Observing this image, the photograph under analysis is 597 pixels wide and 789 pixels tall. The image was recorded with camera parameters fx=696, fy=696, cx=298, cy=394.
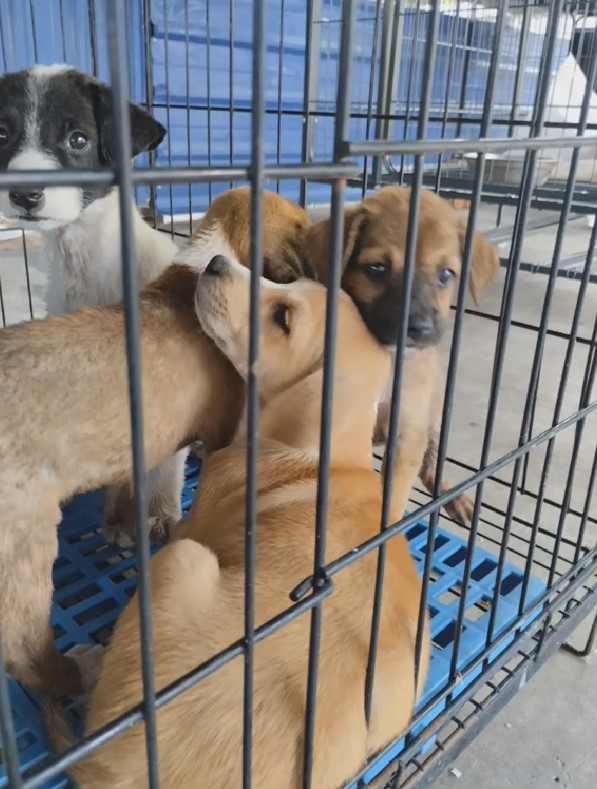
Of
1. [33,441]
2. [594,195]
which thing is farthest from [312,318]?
[594,195]

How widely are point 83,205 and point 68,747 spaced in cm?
105

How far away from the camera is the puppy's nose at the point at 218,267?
42.3 inches

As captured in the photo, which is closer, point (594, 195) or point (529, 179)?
point (529, 179)

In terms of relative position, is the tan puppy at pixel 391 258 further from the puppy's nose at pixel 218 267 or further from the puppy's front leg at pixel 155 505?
the puppy's front leg at pixel 155 505

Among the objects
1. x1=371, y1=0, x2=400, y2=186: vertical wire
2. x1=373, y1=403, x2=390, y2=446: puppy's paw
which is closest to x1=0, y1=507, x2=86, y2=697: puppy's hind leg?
x1=373, y1=403, x2=390, y2=446: puppy's paw

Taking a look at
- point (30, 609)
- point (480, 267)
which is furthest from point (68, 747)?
point (480, 267)

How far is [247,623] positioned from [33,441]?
541 millimetres

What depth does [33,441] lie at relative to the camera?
3.36 feet

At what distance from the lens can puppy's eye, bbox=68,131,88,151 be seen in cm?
149

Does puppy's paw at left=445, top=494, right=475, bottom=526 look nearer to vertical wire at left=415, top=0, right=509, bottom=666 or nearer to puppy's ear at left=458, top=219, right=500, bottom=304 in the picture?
puppy's ear at left=458, top=219, right=500, bottom=304

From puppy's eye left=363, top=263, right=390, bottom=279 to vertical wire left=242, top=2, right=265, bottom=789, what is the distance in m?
0.78

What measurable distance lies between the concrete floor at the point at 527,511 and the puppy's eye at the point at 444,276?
1.94ft

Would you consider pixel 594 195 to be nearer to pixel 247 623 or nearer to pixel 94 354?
pixel 94 354

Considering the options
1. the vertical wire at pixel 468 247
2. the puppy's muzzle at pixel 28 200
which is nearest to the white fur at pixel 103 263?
the puppy's muzzle at pixel 28 200
